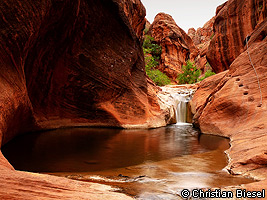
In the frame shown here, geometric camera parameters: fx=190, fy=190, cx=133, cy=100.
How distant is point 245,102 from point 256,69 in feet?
5.25

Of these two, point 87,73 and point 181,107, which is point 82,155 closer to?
point 87,73

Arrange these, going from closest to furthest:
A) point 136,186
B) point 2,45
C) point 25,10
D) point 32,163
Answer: point 136,186, point 32,163, point 2,45, point 25,10

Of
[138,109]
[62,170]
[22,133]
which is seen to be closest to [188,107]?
[138,109]

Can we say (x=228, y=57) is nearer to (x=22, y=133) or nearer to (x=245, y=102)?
(x=245, y=102)

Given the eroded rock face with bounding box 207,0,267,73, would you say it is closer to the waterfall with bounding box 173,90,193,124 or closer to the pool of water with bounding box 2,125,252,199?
the waterfall with bounding box 173,90,193,124

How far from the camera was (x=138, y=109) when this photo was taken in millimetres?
11953

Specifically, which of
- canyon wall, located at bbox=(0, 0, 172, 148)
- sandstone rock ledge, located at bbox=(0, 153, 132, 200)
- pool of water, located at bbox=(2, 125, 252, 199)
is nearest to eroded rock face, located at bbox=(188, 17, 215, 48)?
canyon wall, located at bbox=(0, 0, 172, 148)

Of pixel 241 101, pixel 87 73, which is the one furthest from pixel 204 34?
pixel 241 101

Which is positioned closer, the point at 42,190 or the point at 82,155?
the point at 42,190

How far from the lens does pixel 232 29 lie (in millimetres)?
18422

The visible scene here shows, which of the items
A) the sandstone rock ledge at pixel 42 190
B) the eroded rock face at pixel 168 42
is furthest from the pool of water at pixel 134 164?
the eroded rock face at pixel 168 42

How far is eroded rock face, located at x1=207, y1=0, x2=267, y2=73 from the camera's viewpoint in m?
16.4

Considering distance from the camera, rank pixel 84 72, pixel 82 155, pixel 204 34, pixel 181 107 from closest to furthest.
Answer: pixel 82 155 → pixel 84 72 → pixel 181 107 → pixel 204 34

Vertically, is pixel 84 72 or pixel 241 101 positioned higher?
pixel 84 72
